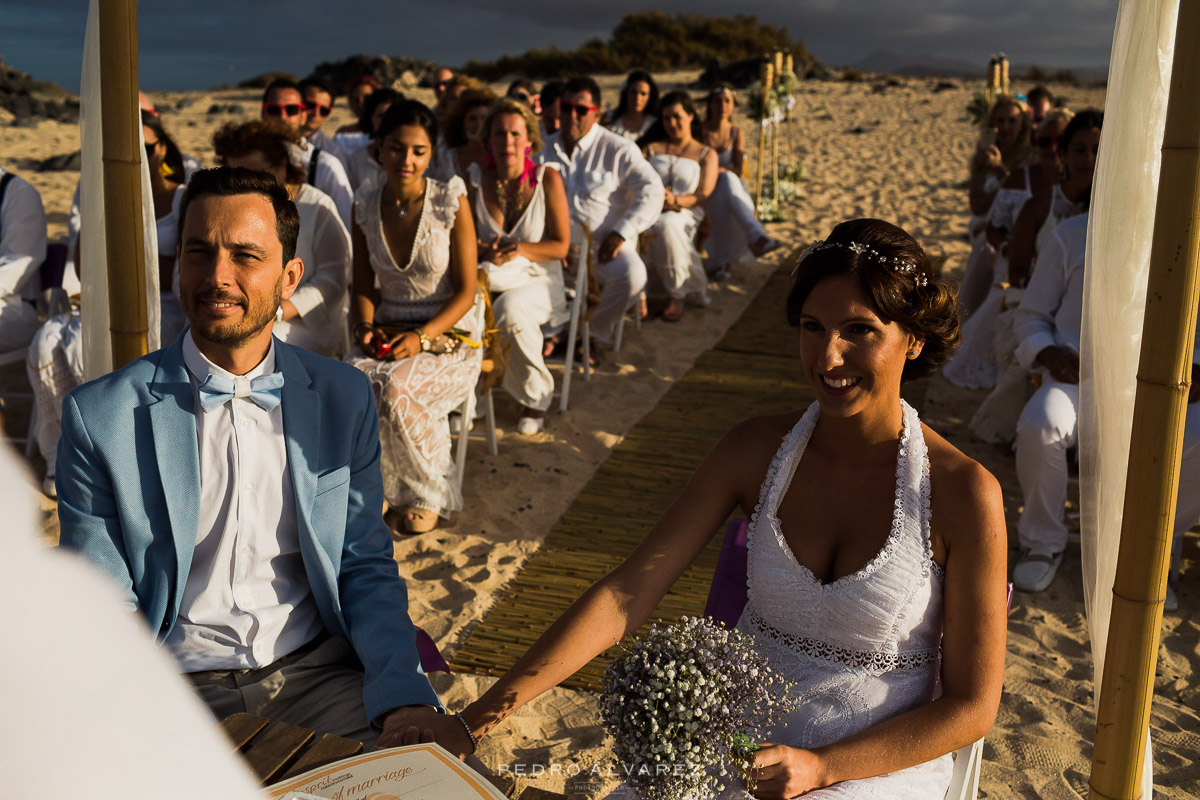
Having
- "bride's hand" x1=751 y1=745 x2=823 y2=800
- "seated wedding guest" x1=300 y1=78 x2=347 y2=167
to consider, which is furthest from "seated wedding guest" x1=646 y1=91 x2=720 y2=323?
"bride's hand" x1=751 y1=745 x2=823 y2=800

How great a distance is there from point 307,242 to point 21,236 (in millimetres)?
1712

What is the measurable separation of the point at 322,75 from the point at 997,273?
2616cm

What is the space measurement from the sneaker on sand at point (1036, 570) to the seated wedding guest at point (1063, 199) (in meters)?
1.49

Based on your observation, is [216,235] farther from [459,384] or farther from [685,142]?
[685,142]

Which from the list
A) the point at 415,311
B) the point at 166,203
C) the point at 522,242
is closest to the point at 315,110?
the point at 166,203

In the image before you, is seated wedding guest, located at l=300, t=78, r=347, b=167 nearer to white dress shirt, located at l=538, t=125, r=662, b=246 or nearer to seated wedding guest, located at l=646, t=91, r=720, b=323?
white dress shirt, located at l=538, t=125, r=662, b=246

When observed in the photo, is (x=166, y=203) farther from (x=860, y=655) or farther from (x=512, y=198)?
(x=860, y=655)

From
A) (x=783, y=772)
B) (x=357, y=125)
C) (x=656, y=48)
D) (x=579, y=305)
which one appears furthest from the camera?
(x=656, y=48)

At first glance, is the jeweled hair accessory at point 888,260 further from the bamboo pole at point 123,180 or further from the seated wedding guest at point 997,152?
the seated wedding guest at point 997,152

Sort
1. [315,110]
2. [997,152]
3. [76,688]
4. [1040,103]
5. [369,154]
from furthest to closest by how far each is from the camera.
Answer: [1040,103] → [997,152] → [315,110] → [369,154] → [76,688]

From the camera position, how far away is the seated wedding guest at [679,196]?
326 inches

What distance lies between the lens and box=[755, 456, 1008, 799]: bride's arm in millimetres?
1888

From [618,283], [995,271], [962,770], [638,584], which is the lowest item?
[962,770]

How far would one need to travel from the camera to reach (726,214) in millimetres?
9969
